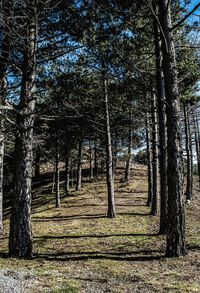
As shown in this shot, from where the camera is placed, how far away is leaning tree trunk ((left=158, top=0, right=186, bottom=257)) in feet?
28.2

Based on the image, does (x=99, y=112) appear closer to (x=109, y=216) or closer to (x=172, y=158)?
(x=109, y=216)

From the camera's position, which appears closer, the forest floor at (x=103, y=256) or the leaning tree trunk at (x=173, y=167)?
the forest floor at (x=103, y=256)

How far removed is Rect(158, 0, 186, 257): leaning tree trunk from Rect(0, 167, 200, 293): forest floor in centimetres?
47

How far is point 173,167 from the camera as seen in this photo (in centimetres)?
866

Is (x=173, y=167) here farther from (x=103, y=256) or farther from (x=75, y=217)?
(x=75, y=217)

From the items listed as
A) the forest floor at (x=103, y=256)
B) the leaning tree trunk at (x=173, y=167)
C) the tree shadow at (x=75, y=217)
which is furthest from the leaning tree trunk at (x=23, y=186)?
the tree shadow at (x=75, y=217)

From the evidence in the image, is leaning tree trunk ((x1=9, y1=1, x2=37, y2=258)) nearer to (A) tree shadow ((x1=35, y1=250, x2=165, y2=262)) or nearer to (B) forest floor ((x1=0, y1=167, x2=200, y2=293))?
(B) forest floor ((x1=0, y1=167, x2=200, y2=293))

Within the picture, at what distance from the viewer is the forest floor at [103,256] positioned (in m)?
6.41

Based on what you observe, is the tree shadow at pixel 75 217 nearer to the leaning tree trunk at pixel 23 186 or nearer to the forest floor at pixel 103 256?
the forest floor at pixel 103 256

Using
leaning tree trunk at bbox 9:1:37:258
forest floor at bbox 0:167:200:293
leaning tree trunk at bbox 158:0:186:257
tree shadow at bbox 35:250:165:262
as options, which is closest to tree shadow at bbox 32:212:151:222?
forest floor at bbox 0:167:200:293

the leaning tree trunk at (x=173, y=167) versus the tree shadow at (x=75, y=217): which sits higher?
the leaning tree trunk at (x=173, y=167)

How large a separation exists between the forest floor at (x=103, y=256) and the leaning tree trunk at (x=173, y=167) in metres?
0.47

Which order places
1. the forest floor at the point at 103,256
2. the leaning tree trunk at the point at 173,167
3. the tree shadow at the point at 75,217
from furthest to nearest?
the tree shadow at the point at 75,217 → the leaning tree trunk at the point at 173,167 → the forest floor at the point at 103,256

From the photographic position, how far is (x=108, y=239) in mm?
12328
